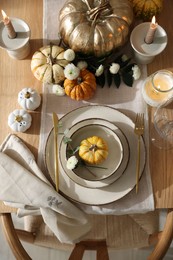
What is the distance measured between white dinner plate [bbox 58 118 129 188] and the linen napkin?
0.22 feet

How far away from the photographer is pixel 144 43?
0.87 meters

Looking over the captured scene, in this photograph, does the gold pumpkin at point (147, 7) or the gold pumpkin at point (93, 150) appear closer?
the gold pumpkin at point (93, 150)

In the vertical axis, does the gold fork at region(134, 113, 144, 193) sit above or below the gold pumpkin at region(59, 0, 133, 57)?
below

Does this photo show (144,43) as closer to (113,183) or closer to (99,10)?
(99,10)

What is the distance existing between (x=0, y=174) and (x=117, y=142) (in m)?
0.31

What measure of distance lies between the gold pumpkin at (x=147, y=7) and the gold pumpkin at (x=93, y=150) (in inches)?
15.4

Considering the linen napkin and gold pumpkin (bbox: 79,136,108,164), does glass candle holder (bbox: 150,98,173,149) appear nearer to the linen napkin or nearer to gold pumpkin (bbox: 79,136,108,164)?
gold pumpkin (bbox: 79,136,108,164)

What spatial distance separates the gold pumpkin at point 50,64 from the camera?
0.84 metres

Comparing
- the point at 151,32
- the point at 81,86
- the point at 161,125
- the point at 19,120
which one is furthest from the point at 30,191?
the point at 151,32

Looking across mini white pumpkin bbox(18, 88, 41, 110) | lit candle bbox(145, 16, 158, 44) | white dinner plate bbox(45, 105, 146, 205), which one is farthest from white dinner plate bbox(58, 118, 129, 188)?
lit candle bbox(145, 16, 158, 44)

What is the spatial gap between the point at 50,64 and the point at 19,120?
0.55 feet

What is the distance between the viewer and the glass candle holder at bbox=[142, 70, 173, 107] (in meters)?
0.85

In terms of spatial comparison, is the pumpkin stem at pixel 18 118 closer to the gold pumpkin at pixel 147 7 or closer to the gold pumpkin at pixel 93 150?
the gold pumpkin at pixel 93 150

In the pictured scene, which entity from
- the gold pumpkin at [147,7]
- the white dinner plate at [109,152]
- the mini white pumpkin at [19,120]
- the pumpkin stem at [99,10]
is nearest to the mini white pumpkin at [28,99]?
the mini white pumpkin at [19,120]
